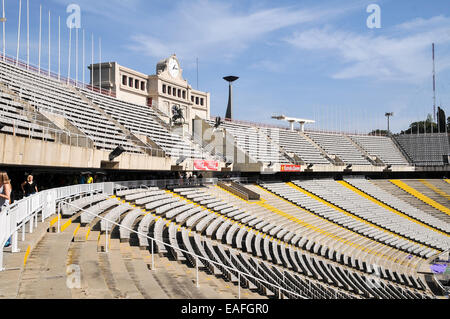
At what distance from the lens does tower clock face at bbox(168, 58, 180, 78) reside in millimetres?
37125

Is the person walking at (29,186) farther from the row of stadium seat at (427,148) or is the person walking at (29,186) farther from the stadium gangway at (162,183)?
the row of stadium seat at (427,148)

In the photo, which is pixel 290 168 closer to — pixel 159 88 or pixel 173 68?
pixel 159 88

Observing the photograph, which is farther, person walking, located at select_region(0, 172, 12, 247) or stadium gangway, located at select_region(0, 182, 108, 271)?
person walking, located at select_region(0, 172, 12, 247)

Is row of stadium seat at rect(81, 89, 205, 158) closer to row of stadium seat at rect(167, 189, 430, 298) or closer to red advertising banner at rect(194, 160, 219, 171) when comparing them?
red advertising banner at rect(194, 160, 219, 171)

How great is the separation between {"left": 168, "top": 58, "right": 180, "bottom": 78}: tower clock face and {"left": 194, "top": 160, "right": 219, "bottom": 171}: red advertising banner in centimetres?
1331

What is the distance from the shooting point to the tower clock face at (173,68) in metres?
37.1

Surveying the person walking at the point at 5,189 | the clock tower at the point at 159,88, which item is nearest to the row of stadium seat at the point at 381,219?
the clock tower at the point at 159,88

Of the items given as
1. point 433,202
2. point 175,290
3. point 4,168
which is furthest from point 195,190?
point 433,202

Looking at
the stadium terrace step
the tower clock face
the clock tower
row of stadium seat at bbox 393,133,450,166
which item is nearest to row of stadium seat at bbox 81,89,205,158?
the clock tower

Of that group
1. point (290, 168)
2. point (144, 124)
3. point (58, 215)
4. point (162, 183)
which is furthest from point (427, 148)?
point (58, 215)

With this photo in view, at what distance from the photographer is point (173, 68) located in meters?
37.5

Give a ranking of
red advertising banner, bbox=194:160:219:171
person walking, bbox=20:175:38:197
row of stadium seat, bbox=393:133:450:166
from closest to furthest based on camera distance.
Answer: person walking, bbox=20:175:38:197 < red advertising banner, bbox=194:160:219:171 < row of stadium seat, bbox=393:133:450:166

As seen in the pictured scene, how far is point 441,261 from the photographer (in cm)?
2659

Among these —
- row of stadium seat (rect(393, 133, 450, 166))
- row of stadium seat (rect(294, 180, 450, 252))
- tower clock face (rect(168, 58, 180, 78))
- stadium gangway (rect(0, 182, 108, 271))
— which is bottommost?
row of stadium seat (rect(294, 180, 450, 252))
